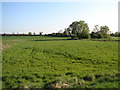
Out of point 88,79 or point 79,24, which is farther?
point 79,24

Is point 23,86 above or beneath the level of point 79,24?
beneath

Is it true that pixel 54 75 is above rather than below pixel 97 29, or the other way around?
below

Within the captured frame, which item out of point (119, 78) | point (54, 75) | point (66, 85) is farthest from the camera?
point (54, 75)

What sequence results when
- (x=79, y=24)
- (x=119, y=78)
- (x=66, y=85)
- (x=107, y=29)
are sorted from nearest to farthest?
(x=66, y=85) < (x=119, y=78) < (x=107, y=29) < (x=79, y=24)

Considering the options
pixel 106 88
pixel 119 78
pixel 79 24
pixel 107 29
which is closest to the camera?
pixel 106 88

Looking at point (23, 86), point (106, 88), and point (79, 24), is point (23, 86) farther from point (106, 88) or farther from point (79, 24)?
point (79, 24)

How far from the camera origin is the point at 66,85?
24.9ft

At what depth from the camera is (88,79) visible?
8.80 m

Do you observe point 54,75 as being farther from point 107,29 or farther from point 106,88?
point 107,29

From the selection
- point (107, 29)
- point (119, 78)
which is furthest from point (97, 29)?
point (119, 78)

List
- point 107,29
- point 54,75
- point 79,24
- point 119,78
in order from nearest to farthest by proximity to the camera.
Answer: point 119,78 < point 54,75 < point 107,29 < point 79,24

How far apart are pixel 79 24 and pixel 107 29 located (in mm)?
19574

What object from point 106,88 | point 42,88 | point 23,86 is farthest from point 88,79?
point 23,86

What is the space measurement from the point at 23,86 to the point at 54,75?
2961 mm
